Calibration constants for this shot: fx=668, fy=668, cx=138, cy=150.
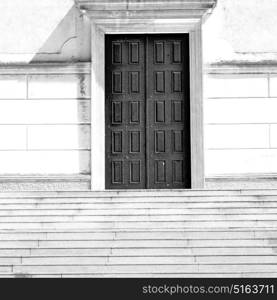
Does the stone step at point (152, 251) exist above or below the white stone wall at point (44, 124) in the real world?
below

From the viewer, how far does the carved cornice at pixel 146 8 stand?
13.3 m

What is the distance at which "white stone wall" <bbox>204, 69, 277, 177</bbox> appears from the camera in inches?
526

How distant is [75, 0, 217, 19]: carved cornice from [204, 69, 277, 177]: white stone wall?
1365mm

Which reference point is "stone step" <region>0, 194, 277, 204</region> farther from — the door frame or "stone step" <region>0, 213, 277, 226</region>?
the door frame

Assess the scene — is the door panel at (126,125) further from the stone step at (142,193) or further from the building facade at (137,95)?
the stone step at (142,193)

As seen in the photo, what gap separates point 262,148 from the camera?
13.4m

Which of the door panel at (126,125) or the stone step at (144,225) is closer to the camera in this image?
the stone step at (144,225)

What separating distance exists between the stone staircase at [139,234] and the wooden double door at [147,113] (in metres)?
1.55

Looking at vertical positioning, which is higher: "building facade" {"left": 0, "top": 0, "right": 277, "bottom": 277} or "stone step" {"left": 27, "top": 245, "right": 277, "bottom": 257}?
"building facade" {"left": 0, "top": 0, "right": 277, "bottom": 277}

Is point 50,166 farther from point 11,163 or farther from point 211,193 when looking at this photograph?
point 211,193

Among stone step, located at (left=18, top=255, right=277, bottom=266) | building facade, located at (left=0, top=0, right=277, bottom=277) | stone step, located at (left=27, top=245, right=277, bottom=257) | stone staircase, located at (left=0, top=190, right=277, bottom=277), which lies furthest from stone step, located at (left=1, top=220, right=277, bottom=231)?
stone step, located at (left=18, top=255, right=277, bottom=266)

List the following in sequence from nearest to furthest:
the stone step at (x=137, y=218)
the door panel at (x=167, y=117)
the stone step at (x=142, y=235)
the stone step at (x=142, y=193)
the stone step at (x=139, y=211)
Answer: the stone step at (x=142, y=235) → the stone step at (x=137, y=218) → the stone step at (x=139, y=211) → the stone step at (x=142, y=193) → the door panel at (x=167, y=117)

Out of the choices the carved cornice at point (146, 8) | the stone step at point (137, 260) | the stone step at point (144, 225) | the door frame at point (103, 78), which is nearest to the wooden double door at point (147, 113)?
the door frame at point (103, 78)
